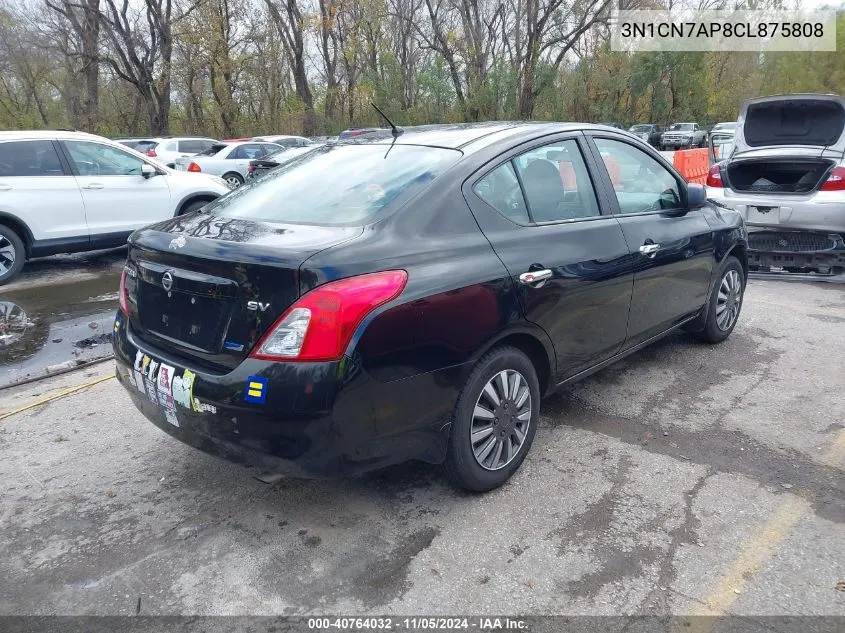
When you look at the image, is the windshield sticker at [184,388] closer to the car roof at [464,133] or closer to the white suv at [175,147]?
the car roof at [464,133]

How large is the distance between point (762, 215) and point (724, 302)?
104 inches

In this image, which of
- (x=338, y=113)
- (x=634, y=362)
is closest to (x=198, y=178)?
(x=634, y=362)

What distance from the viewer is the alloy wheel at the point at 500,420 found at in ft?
10.0

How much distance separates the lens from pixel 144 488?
→ 131 inches

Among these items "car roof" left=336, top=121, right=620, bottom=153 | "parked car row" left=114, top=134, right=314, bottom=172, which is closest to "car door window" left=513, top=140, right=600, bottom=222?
"car roof" left=336, top=121, right=620, bottom=153

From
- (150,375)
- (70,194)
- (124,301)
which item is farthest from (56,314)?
(150,375)

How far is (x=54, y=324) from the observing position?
6.29m

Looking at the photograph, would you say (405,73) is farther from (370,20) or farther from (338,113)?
(338,113)

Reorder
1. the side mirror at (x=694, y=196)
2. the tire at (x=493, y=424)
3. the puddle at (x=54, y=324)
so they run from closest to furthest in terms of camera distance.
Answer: the tire at (x=493, y=424), the side mirror at (x=694, y=196), the puddle at (x=54, y=324)

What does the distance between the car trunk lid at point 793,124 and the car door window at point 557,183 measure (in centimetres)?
481

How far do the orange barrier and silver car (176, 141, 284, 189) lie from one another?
1067cm

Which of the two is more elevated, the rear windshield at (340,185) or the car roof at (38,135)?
the car roof at (38,135)

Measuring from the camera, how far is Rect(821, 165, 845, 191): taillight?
6828 millimetres

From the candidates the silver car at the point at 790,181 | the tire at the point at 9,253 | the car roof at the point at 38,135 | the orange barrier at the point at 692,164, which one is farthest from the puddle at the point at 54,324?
the orange barrier at the point at 692,164
